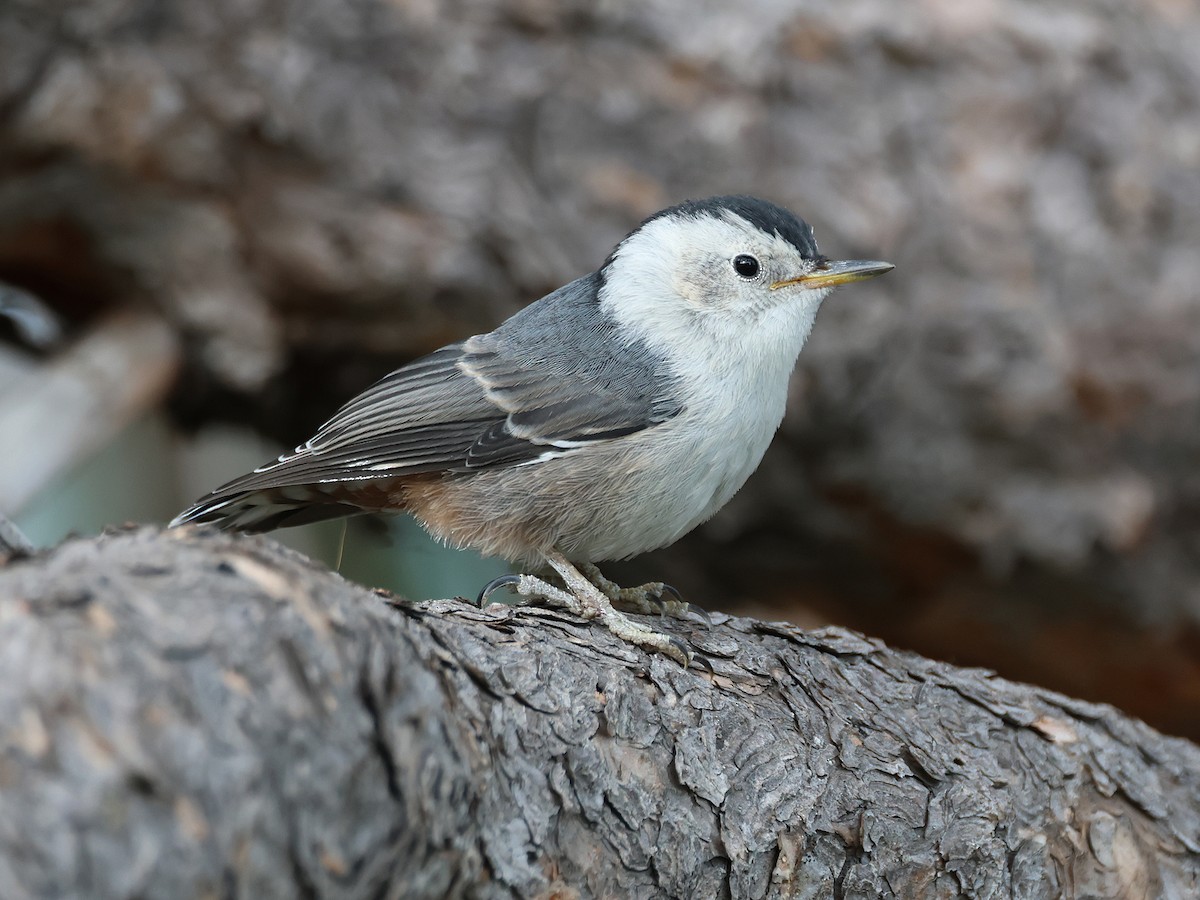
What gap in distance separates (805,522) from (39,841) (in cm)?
326

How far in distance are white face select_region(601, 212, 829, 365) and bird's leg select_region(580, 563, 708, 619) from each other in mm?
487

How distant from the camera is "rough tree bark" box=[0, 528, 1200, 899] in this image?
46.6 inches

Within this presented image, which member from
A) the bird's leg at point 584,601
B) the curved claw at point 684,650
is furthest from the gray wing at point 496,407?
the curved claw at point 684,650

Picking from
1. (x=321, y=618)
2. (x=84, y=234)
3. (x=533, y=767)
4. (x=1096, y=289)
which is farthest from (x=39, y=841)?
(x=1096, y=289)

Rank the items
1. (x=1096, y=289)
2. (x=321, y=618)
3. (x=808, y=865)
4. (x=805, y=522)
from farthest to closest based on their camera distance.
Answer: (x=805, y=522), (x=1096, y=289), (x=808, y=865), (x=321, y=618)

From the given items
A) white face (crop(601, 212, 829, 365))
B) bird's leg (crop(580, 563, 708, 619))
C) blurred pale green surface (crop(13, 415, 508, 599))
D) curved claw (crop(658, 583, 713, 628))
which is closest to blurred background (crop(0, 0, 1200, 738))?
blurred pale green surface (crop(13, 415, 508, 599))

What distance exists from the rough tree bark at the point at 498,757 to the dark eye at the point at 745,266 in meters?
0.75

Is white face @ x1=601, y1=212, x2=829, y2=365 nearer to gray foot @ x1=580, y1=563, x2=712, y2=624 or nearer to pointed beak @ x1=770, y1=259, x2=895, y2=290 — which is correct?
pointed beak @ x1=770, y1=259, x2=895, y2=290

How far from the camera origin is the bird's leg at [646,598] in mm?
2367

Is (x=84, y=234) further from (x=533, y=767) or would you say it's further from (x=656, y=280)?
(x=533, y=767)

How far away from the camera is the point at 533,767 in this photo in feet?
5.49

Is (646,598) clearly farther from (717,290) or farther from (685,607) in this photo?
(717,290)

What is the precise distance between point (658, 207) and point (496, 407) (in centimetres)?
144

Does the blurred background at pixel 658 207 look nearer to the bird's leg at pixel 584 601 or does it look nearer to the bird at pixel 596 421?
the bird at pixel 596 421
